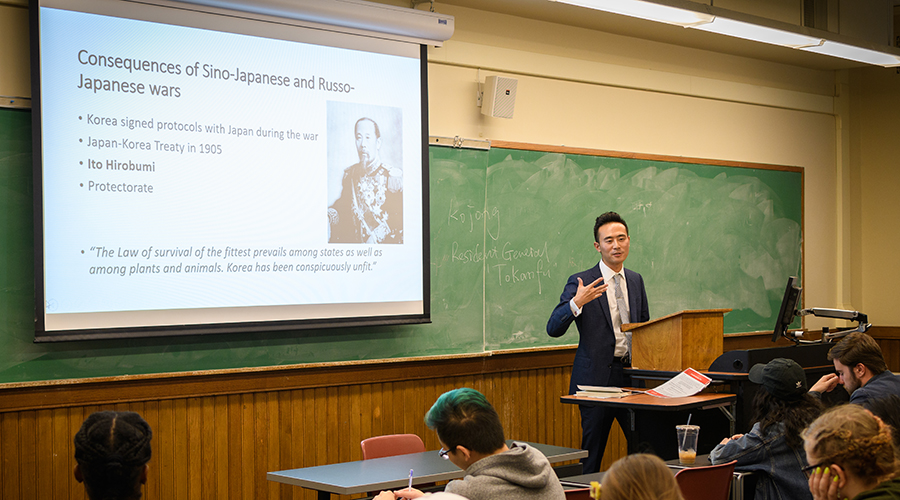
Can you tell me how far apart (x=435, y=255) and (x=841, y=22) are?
4.29 metres

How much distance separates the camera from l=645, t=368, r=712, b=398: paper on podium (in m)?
4.01

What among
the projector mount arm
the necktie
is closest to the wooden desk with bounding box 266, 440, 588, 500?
the necktie

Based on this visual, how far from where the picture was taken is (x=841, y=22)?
22.8 feet

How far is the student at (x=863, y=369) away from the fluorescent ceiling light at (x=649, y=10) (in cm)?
214

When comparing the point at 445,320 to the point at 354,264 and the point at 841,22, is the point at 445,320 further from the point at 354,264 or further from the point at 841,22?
the point at 841,22

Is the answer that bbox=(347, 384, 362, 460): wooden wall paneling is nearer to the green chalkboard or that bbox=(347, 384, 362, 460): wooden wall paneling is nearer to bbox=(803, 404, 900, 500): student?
the green chalkboard

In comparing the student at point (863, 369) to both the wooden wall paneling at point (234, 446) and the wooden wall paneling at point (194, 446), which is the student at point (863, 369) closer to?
the wooden wall paneling at point (234, 446)

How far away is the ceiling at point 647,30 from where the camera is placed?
561cm

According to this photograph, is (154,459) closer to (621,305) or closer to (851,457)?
(621,305)

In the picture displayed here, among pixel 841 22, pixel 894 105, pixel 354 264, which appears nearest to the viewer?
pixel 354 264

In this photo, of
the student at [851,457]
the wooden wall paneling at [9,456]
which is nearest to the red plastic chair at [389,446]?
the wooden wall paneling at [9,456]

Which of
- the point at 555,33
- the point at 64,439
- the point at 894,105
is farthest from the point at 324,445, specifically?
the point at 894,105

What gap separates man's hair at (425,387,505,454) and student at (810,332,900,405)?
2038mm

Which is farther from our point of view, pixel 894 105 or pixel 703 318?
pixel 894 105
